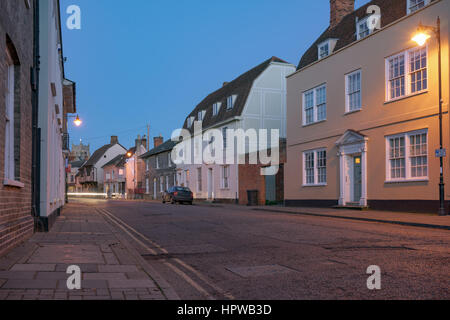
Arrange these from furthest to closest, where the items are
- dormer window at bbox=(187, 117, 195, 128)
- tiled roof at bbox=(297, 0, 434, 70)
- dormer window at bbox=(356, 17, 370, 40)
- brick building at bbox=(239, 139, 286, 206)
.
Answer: dormer window at bbox=(187, 117, 195, 128)
brick building at bbox=(239, 139, 286, 206)
dormer window at bbox=(356, 17, 370, 40)
tiled roof at bbox=(297, 0, 434, 70)

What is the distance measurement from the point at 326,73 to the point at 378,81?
13.7ft

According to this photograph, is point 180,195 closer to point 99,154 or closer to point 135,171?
point 135,171

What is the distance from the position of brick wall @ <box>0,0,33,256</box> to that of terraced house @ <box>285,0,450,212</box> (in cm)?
1397

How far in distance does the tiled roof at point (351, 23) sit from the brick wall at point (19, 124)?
51.8ft

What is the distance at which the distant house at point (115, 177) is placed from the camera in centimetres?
7236

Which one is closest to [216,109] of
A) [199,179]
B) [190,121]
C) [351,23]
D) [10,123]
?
[199,179]

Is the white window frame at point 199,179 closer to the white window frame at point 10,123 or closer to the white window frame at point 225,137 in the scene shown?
the white window frame at point 225,137

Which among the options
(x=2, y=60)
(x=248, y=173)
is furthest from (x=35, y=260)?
(x=248, y=173)

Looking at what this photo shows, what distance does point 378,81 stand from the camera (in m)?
19.7

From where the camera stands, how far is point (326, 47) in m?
24.4

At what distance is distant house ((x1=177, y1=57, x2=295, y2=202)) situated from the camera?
34.6 meters

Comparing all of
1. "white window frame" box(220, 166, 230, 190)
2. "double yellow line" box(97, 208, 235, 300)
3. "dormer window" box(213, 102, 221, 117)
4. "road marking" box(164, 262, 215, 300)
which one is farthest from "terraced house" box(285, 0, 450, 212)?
"dormer window" box(213, 102, 221, 117)

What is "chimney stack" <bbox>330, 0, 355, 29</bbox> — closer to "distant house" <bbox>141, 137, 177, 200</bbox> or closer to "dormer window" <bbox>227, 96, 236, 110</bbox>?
"dormer window" <bbox>227, 96, 236, 110</bbox>

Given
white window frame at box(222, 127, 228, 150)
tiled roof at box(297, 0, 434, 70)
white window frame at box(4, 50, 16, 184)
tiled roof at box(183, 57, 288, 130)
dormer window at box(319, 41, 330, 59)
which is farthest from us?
white window frame at box(222, 127, 228, 150)
